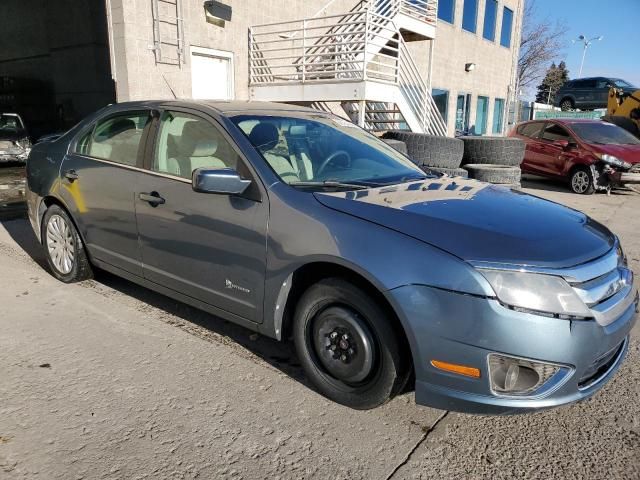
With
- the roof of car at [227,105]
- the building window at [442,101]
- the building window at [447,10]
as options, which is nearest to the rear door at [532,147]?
the building window at [442,101]

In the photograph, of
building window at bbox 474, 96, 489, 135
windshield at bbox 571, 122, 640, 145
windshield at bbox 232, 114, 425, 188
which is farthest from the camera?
building window at bbox 474, 96, 489, 135

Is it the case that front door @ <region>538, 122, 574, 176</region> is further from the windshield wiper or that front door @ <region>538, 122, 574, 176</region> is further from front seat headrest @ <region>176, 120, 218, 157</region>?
front seat headrest @ <region>176, 120, 218, 157</region>

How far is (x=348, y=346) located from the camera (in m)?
2.62

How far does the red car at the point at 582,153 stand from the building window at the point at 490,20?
11731 mm

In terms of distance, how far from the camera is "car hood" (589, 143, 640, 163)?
10.4 metres

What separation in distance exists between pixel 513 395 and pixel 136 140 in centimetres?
300

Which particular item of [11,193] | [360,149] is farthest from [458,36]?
[360,149]

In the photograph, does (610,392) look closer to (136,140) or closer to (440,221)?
(440,221)

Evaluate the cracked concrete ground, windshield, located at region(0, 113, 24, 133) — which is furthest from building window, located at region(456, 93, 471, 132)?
the cracked concrete ground

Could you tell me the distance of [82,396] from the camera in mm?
2805

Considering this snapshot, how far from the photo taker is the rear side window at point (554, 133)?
11375mm

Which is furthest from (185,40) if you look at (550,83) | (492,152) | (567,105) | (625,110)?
(550,83)

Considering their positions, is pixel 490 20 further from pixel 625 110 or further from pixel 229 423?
pixel 229 423

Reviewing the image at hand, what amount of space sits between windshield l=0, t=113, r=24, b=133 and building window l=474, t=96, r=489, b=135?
17.3 meters
